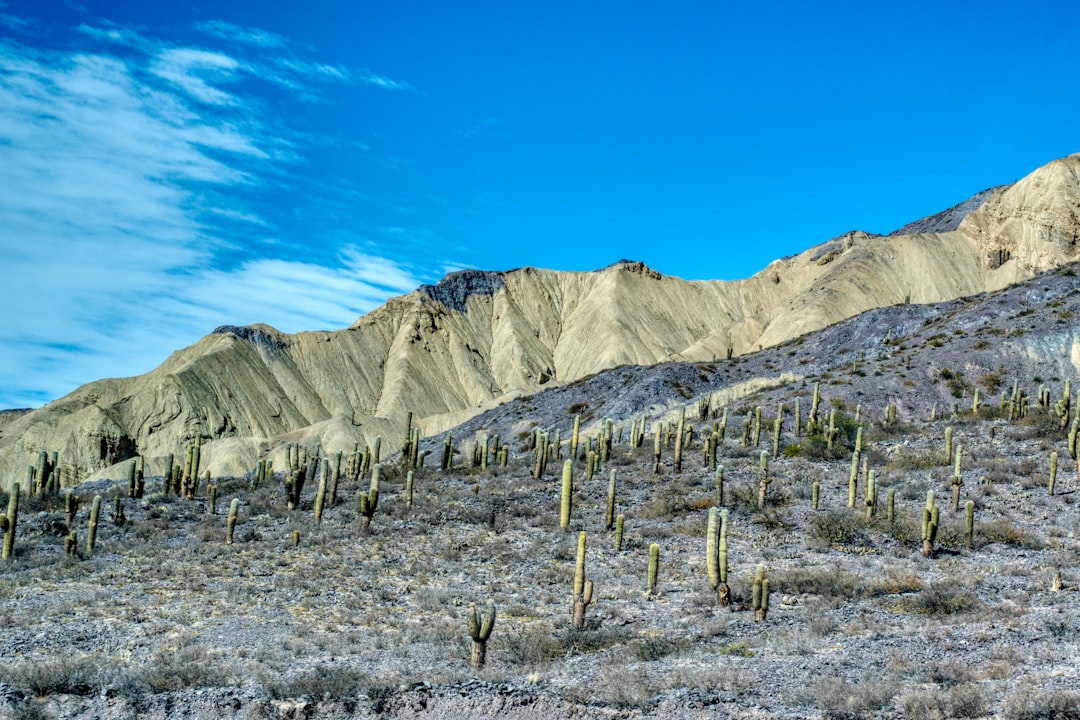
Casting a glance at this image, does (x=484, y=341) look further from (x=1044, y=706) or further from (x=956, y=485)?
(x=1044, y=706)

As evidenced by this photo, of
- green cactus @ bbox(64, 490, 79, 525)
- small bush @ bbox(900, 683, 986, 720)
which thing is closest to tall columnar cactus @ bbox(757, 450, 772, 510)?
small bush @ bbox(900, 683, 986, 720)

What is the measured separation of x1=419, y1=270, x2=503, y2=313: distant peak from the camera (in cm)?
11088

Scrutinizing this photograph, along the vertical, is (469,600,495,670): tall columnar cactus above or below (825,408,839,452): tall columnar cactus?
below

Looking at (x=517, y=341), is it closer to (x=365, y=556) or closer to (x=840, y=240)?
(x=840, y=240)

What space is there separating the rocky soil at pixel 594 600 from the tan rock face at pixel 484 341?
47.0 metres

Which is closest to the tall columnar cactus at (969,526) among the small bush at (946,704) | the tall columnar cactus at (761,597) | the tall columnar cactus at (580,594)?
the tall columnar cactus at (761,597)

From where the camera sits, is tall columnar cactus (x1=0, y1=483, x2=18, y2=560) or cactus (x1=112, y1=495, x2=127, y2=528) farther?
cactus (x1=112, y1=495, x2=127, y2=528)

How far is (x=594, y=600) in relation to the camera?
1772 centimetres

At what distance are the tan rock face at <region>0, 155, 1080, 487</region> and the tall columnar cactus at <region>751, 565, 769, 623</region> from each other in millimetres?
59776

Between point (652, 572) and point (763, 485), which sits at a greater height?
point (763, 485)

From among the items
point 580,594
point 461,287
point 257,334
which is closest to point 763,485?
point 580,594

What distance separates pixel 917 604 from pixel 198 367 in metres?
80.4

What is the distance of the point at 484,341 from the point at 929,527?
3520 inches

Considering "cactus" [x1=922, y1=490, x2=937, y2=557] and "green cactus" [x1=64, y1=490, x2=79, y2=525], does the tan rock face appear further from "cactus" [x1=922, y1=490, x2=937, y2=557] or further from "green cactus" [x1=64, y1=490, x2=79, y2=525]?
"cactus" [x1=922, y1=490, x2=937, y2=557]
